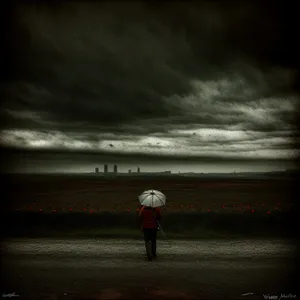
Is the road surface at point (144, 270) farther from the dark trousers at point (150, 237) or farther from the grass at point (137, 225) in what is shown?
the grass at point (137, 225)

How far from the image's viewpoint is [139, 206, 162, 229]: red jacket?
434 inches

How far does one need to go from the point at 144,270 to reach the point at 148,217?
1.84m

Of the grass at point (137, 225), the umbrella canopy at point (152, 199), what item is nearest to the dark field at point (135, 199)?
the grass at point (137, 225)

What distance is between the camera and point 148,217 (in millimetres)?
11094

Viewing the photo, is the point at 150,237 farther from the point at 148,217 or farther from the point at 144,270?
the point at 144,270

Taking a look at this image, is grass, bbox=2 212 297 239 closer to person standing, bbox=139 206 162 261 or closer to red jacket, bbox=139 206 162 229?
person standing, bbox=139 206 162 261

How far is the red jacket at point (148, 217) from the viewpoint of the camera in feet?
36.1

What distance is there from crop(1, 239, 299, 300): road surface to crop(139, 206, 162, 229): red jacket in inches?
41.2

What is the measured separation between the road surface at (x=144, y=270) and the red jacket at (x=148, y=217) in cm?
105

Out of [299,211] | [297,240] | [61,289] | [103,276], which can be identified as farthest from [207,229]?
[61,289]

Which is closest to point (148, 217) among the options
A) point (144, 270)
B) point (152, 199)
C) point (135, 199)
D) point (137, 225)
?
point (152, 199)

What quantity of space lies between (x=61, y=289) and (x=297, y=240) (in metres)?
9.24

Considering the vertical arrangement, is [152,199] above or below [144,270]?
above

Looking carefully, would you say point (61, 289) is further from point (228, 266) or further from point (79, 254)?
point (228, 266)
